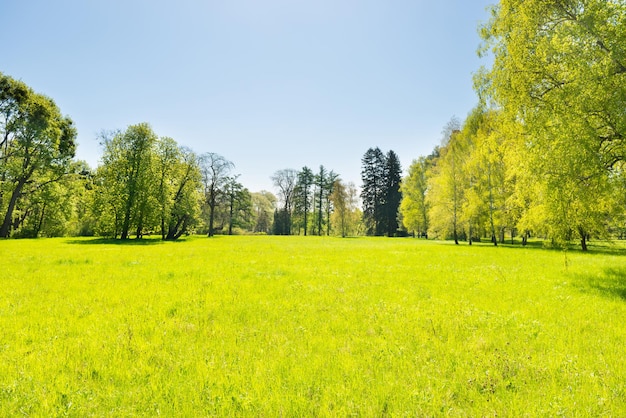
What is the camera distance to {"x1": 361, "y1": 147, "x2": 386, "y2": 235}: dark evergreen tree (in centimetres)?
7925

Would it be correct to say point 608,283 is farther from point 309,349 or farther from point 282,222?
point 282,222

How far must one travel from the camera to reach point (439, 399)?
409cm

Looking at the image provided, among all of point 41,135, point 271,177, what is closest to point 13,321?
point 41,135

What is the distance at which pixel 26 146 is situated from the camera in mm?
40375

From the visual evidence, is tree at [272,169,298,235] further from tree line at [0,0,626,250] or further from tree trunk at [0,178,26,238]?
tree trunk at [0,178,26,238]

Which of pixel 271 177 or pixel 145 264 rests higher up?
pixel 271 177

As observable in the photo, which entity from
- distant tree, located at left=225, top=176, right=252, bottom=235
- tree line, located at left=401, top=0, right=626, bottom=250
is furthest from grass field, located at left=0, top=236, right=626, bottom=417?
distant tree, located at left=225, top=176, right=252, bottom=235

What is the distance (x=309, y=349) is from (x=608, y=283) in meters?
13.8

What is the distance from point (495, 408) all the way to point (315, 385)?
→ 2.56m

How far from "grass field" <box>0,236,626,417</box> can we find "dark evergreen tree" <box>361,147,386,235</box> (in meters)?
68.4

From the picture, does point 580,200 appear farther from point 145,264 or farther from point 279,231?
point 279,231

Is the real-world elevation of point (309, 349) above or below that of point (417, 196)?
below

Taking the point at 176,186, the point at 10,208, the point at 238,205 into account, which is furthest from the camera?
the point at 238,205

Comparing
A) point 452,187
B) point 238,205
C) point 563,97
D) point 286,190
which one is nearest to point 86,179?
point 238,205
